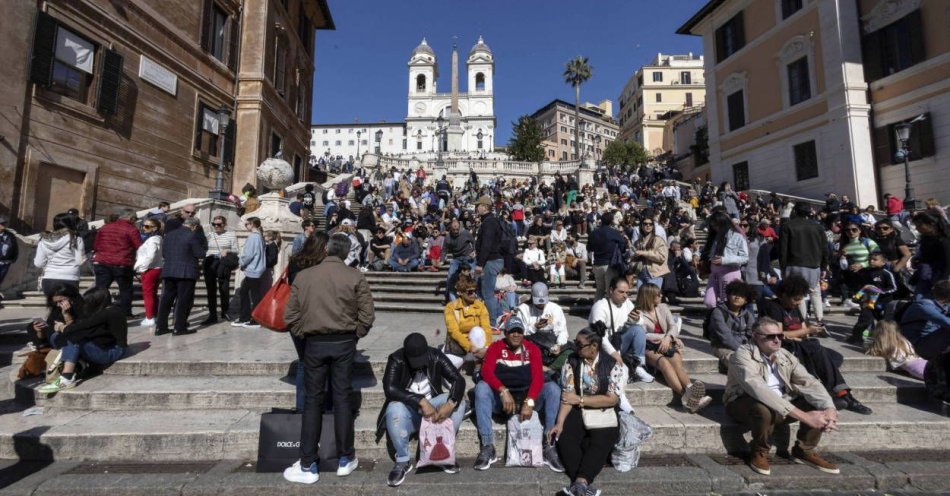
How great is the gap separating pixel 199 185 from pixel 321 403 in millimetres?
16206

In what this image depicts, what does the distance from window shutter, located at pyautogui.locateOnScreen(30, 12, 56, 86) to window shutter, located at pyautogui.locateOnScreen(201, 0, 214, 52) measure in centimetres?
625

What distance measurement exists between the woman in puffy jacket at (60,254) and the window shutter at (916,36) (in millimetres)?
24690

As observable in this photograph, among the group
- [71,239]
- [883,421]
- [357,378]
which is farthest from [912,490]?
[71,239]

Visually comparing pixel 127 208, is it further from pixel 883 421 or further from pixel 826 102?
pixel 826 102

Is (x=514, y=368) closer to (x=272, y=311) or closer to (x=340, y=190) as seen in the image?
(x=272, y=311)

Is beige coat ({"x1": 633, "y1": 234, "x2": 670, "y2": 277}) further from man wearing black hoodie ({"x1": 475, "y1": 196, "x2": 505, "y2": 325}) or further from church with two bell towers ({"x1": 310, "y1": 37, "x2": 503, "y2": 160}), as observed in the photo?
church with two bell towers ({"x1": 310, "y1": 37, "x2": 503, "y2": 160})

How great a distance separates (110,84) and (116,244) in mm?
8758

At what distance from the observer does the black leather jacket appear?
13.0 ft

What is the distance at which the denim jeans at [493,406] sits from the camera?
4.05 metres

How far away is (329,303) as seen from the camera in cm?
364

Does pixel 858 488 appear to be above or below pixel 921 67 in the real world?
below

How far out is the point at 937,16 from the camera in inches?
587

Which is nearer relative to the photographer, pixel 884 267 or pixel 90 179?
pixel 884 267

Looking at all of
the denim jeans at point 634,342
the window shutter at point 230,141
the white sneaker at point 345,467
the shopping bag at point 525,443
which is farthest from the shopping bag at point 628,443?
the window shutter at point 230,141
